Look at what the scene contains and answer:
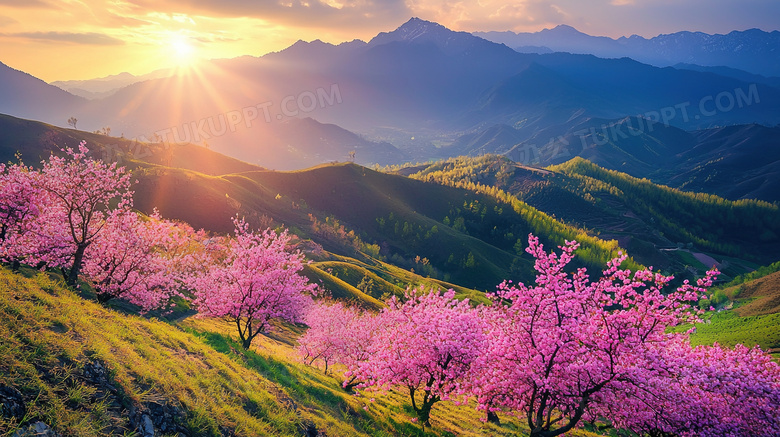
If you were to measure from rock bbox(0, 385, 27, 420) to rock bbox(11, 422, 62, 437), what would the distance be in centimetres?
56

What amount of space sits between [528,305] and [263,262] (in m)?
21.1

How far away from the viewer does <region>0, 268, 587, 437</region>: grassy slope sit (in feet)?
36.6

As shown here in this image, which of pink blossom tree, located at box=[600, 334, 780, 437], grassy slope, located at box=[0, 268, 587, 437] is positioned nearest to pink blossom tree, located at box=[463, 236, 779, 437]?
pink blossom tree, located at box=[600, 334, 780, 437]

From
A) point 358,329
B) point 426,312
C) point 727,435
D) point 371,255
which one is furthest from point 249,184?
point 727,435

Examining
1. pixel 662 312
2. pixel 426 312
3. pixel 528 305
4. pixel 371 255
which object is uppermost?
pixel 662 312

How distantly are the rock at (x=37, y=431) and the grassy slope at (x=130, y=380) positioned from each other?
0.21 meters

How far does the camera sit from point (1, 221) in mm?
27281

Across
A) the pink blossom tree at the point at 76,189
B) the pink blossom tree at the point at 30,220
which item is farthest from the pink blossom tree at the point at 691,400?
the pink blossom tree at the point at 30,220

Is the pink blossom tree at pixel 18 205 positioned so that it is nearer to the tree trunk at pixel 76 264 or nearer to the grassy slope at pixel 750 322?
the tree trunk at pixel 76 264

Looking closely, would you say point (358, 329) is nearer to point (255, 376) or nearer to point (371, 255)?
point (255, 376)

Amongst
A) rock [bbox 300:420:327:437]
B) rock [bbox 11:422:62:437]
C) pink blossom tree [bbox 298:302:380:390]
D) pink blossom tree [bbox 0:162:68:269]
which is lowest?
pink blossom tree [bbox 298:302:380:390]

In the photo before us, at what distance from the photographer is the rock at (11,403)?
383 inches

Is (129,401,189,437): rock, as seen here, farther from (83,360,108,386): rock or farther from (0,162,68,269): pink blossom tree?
(0,162,68,269): pink blossom tree

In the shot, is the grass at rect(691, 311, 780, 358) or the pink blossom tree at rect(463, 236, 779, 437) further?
the grass at rect(691, 311, 780, 358)
